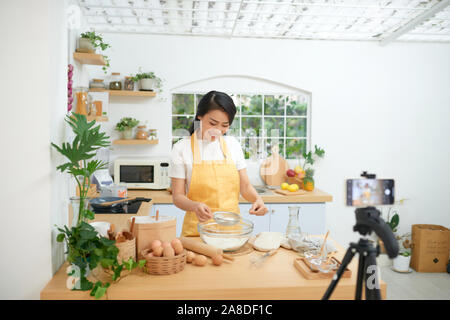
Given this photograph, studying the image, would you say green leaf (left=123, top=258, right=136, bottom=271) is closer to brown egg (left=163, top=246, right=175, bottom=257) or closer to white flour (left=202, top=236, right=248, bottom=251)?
brown egg (left=163, top=246, right=175, bottom=257)

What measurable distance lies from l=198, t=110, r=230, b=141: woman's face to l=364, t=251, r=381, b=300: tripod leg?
1.10 metres

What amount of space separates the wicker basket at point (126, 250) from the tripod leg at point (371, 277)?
0.88 meters

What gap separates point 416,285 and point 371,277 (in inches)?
121

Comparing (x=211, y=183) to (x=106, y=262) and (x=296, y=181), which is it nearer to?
(x=106, y=262)

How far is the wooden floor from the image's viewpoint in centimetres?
331

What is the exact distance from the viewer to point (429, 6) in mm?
3199

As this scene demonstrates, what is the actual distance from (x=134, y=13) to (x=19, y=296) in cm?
273

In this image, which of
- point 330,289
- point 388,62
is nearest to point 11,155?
point 330,289

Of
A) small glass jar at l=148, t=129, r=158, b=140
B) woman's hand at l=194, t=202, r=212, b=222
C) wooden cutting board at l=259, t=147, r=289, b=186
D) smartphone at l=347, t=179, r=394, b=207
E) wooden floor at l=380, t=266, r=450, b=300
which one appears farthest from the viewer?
wooden cutting board at l=259, t=147, r=289, b=186

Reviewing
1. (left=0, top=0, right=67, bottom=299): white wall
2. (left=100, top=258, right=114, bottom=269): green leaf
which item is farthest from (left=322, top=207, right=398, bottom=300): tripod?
(left=0, top=0, right=67, bottom=299): white wall

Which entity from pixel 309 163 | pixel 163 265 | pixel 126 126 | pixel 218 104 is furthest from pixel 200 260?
pixel 309 163

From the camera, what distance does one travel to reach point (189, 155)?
2.07m

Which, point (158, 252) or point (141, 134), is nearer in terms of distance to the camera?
point (158, 252)

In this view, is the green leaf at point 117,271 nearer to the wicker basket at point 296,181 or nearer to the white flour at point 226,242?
the white flour at point 226,242
